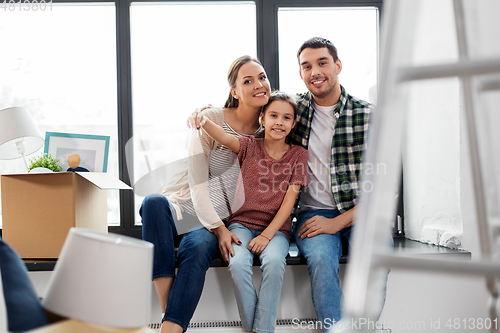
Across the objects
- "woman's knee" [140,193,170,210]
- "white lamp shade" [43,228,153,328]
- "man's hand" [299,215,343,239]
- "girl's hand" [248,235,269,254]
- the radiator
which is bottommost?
the radiator

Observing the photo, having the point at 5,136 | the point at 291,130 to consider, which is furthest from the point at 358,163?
the point at 5,136

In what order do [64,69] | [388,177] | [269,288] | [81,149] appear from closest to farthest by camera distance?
[388,177] < [269,288] < [81,149] < [64,69]

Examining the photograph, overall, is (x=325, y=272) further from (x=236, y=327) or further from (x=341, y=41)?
(x=341, y=41)

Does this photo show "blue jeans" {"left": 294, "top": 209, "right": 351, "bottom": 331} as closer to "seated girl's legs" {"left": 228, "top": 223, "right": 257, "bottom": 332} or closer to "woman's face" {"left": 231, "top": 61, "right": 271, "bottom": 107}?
"seated girl's legs" {"left": 228, "top": 223, "right": 257, "bottom": 332}

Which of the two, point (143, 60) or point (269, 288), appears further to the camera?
point (143, 60)

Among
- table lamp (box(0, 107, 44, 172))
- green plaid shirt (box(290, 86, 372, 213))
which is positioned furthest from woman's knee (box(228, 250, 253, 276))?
table lamp (box(0, 107, 44, 172))

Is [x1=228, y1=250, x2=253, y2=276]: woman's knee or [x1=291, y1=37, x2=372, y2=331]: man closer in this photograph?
[x1=228, y1=250, x2=253, y2=276]: woman's knee

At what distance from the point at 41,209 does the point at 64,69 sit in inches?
35.5

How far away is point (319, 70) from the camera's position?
1.60m

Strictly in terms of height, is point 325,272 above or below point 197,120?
below

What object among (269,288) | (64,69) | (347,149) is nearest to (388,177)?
(269,288)

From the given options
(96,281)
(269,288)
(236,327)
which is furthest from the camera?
(236,327)

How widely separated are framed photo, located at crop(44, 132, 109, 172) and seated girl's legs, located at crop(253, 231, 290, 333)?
0.94m

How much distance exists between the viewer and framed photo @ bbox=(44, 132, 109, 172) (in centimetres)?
177
